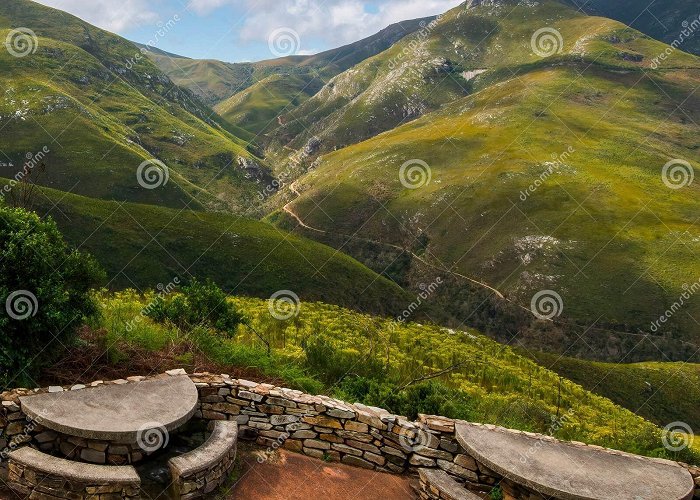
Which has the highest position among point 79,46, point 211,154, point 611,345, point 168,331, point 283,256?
point 79,46

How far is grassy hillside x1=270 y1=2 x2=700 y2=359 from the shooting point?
78.1 metres

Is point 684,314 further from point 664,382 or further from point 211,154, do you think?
point 211,154

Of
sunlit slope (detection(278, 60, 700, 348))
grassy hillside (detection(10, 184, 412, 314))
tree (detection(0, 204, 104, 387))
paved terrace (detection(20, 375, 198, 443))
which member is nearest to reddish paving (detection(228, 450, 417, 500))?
paved terrace (detection(20, 375, 198, 443))

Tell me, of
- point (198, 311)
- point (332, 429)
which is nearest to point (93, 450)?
point (332, 429)

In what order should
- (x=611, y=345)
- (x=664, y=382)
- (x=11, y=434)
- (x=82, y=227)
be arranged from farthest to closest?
1. (x=611, y=345)
2. (x=82, y=227)
3. (x=664, y=382)
4. (x=11, y=434)

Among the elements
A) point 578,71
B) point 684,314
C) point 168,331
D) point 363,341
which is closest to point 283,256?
point 363,341

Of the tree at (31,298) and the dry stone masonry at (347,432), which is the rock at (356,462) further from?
the tree at (31,298)

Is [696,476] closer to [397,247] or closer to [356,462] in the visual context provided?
[356,462]

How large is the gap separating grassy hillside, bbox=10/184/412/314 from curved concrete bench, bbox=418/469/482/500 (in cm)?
4129

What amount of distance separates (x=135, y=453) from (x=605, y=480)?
860 centimetres

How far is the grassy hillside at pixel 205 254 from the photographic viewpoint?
50.8 metres

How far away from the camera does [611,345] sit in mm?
69562

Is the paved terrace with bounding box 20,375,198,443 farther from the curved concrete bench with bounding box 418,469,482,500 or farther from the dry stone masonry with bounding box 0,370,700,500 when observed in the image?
the curved concrete bench with bounding box 418,469,482,500

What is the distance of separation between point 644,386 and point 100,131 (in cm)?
12146
